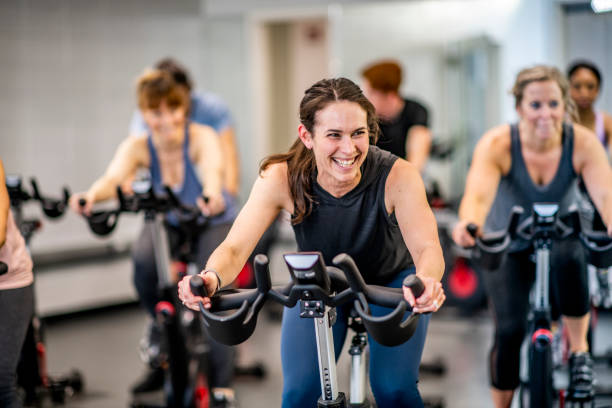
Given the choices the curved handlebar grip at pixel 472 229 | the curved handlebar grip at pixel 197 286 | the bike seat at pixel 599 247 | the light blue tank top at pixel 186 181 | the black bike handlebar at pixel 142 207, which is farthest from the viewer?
the light blue tank top at pixel 186 181

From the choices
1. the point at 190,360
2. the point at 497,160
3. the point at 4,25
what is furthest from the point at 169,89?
the point at 4,25

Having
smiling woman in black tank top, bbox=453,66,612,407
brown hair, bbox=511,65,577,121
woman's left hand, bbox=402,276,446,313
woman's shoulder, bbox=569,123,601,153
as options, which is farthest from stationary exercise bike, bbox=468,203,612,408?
woman's left hand, bbox=402,276,446,313

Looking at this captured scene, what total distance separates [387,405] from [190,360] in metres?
1.64

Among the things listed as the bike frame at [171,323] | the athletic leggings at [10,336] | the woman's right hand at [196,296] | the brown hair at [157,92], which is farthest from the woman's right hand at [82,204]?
the woman's right hand at [196,296]

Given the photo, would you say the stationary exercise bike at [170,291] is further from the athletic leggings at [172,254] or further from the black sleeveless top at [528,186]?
the black sleeveless top at [528,186]

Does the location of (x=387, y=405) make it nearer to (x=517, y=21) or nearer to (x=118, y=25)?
(x=517, y=21)

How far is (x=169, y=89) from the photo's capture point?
3.68 metres

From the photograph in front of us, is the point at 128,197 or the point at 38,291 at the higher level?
the point at 128,197

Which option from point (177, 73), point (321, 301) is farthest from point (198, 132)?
point (321, 301)

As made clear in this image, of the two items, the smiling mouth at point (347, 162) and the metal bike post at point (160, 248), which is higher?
the smiling mouth at point (347, 162)

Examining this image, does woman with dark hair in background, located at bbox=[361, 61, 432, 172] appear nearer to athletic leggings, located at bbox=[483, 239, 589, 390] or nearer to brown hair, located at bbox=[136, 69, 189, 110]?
brown hair, located at bbox=[136, 69, 189, 110]

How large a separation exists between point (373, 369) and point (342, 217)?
447 millimetres

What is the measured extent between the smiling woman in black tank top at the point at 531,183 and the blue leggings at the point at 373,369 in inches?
31.8

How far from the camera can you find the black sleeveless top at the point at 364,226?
90.5 inches
